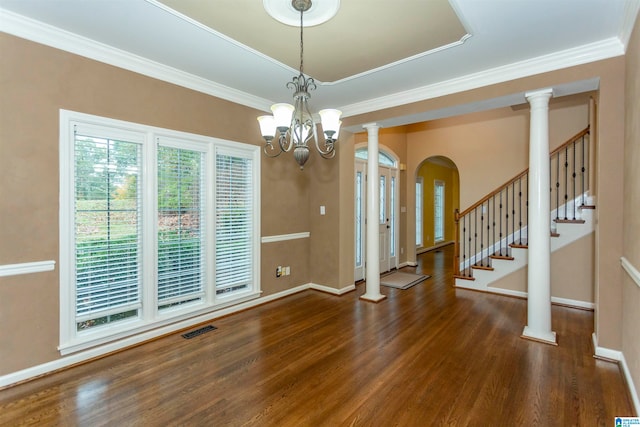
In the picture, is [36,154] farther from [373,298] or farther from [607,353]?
→ [607,353]

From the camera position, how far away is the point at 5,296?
2.40 metres

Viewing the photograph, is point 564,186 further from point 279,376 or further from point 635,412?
point 279,376

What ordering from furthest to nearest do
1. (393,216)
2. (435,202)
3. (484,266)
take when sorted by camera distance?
(435,202), (393,216), (484,266)

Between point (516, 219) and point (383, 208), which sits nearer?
point (516, 219)

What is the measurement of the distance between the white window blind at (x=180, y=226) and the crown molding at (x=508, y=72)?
2.51m

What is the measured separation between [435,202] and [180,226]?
8135 millimetres

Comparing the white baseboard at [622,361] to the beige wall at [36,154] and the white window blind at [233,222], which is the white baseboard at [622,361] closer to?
the white window blind at [233,222]

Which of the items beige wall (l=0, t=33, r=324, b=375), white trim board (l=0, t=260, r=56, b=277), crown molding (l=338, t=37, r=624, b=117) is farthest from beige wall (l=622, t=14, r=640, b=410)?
white trim board (l=0, t=260, r=56, b=277)

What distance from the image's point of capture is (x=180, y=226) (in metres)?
3.48

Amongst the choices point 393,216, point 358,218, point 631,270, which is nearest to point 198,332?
point 358,218

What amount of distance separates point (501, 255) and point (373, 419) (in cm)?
378

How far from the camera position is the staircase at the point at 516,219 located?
14.4 ft

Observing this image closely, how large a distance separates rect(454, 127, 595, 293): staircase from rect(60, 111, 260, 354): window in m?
3.72

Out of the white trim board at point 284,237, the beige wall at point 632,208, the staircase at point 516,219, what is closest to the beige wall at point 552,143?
the beige wall at point 632,208
